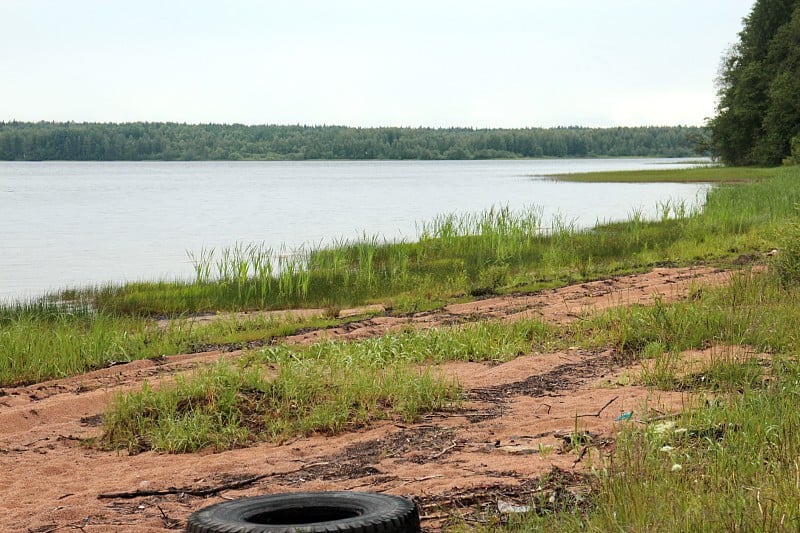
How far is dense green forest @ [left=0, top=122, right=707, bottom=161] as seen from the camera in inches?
6885

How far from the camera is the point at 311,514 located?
17.5ft

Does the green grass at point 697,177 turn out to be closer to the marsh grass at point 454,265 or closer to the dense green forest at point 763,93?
the dense green forest at point 763,93

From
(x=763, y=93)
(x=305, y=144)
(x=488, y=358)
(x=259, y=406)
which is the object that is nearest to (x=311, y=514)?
(x=259, y=406)

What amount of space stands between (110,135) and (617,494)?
7201 inches

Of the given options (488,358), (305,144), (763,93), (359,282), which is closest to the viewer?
(488,358)

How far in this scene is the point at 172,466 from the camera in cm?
698

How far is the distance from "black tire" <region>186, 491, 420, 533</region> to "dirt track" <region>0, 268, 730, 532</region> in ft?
1.38

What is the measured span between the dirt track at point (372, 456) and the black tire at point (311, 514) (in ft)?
1.38

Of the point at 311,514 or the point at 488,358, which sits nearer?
the point at 311,514

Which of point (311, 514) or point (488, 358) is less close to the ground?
point (311, 514)

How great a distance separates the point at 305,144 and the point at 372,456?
188251mm

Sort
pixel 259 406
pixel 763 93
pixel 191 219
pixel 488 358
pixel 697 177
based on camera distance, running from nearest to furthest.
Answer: pixel 259 406 < pixel 488 358 < pixel 191 219 < pixel 697 177 < pixel 763 93

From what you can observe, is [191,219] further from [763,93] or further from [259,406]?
[763,93]

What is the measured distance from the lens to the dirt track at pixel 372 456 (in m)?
5.90
